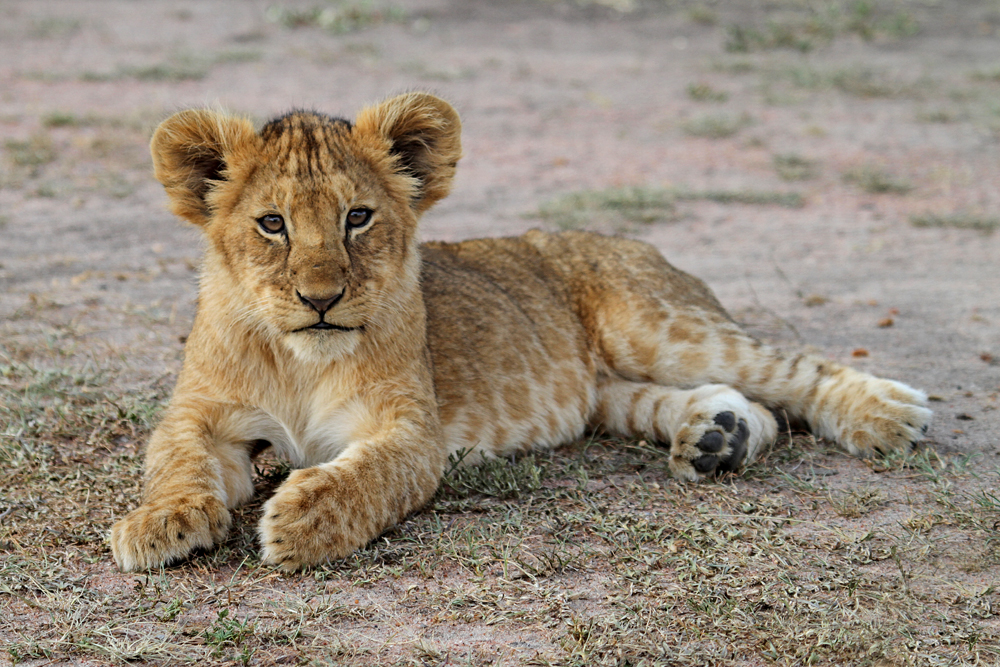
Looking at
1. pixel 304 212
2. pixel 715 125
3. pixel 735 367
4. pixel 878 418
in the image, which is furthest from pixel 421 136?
pixel 715 125

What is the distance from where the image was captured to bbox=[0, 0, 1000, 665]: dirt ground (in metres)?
2.55

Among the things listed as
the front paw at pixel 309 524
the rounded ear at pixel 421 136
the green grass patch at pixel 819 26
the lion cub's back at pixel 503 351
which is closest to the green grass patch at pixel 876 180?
the lion cub's back at pixel 503 351

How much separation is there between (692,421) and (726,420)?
0.38 feet

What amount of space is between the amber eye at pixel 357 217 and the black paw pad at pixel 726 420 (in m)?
1.40

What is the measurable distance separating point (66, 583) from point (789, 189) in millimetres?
6677

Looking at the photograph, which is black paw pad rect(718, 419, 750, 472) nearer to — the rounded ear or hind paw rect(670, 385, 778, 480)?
hind paw rect(670, 385, 778, 480)

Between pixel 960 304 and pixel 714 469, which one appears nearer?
pixel 714 469

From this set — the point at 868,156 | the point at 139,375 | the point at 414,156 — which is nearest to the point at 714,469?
the point at 414,156

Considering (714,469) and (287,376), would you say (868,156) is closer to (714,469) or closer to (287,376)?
(714,469)

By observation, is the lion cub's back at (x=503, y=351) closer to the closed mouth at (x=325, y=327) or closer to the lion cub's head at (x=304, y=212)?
the lion cub's head at (x=304, y=212)

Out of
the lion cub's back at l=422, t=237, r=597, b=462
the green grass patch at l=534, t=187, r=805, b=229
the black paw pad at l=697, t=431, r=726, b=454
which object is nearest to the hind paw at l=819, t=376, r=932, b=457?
the black paw pad at l=697, t=431, r=726, b=454

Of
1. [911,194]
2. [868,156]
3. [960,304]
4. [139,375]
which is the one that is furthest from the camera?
[868,156]

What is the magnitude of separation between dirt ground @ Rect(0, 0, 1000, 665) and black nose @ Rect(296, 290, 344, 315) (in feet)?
2.28

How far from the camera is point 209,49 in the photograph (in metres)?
12.5
